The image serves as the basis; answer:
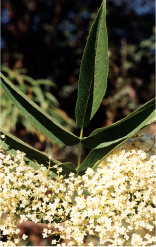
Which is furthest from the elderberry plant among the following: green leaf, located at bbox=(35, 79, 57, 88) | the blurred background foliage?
the blurred background foliage

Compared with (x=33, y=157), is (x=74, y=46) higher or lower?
higher

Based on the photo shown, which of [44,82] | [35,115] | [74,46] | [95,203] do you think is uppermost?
[74,46]

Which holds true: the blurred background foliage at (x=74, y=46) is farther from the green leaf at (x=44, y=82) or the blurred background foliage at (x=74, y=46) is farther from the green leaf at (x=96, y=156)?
the green leaf at (x=96, y=156)

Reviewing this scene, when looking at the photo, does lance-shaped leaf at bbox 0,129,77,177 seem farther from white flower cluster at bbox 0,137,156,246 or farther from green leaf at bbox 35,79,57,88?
green leaf at bbox 35,79,57,88

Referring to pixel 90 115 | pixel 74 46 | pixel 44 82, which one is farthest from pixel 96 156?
pixel 74 46

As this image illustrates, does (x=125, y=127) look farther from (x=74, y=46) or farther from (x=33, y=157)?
(x=74, y=46)
